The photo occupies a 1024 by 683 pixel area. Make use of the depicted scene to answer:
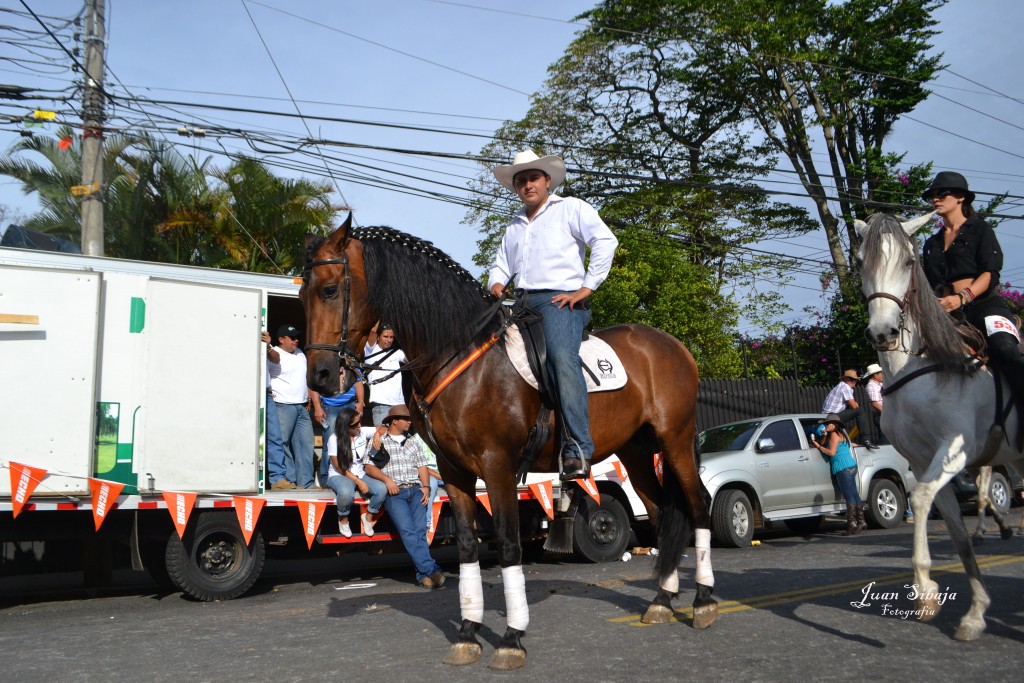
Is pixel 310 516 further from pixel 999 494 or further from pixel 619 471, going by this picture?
pixel 999 494

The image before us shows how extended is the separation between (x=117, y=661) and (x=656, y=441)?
13.0ft

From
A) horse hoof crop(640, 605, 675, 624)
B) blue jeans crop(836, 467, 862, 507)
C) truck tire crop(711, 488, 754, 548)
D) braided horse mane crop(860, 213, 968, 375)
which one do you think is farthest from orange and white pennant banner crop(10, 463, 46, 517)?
blue jeans crop(836, 467, 862, 507)

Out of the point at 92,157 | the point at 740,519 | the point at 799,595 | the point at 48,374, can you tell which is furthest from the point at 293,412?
the point at 92,157

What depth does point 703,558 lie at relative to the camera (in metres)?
6.29

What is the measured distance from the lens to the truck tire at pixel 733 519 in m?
11.8

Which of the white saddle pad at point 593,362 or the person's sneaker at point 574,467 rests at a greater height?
the white saddle pad at point 593,362

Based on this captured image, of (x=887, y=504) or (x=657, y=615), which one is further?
(x=887, y=504)

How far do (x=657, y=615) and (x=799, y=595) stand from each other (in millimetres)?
1557

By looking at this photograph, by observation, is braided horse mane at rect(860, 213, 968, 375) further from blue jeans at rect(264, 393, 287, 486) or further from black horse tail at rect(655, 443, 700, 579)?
A: blue jeans at rect(264, 393, 287, 486)

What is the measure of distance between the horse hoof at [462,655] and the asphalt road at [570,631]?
10 cm

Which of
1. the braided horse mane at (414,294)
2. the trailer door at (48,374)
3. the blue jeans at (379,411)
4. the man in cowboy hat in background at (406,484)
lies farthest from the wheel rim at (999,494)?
the trailer door at (48,374)

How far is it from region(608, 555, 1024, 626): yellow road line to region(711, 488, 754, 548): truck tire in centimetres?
362

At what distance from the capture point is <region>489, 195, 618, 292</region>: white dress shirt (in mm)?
5930

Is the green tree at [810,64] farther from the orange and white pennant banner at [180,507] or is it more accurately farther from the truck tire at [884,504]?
the orange and white pennant banner at [180,507]
